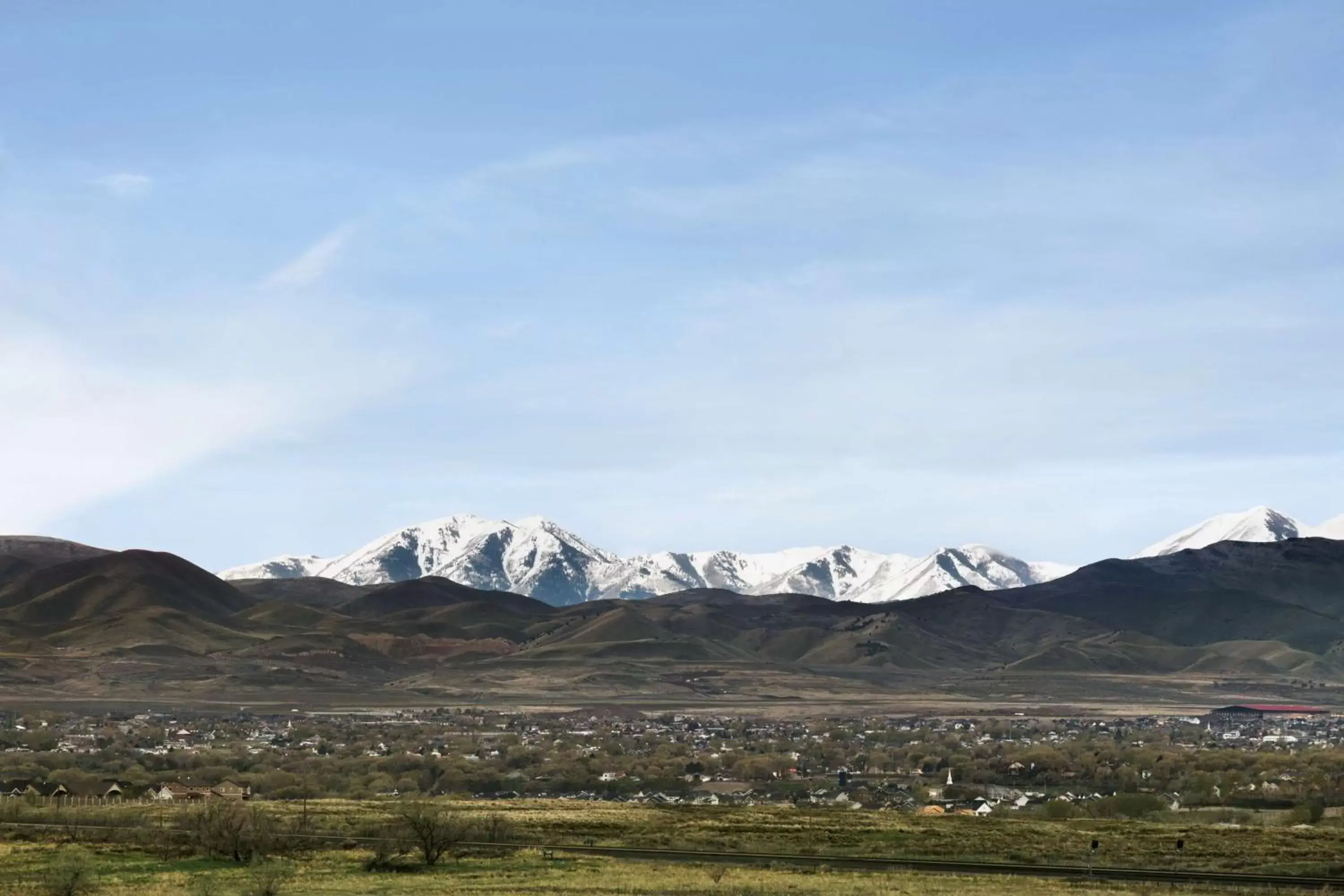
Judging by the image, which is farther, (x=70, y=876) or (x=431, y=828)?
(x=431, y=828)

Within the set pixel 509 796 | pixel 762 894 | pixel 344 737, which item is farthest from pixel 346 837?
pixel 344 737

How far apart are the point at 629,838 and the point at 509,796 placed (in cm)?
4186

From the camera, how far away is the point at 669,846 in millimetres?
70250

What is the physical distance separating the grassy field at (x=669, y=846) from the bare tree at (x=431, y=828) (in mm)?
1263

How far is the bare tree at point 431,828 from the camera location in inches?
2566

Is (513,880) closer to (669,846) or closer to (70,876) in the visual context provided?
(669,846)

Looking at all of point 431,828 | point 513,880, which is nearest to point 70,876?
point 513,880

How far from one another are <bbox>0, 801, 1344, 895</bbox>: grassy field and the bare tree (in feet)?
4.14

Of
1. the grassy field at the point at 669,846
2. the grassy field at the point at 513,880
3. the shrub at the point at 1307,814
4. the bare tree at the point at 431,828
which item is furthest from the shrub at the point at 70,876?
the shrub at the point at 1307,814

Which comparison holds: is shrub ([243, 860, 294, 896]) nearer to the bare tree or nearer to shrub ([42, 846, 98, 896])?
shrub ([42, 846, 98, 896])

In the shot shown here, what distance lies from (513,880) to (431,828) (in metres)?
9.62

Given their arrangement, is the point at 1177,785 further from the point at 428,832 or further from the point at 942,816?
the point at 428,832

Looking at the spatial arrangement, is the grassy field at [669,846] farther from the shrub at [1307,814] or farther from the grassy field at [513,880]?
the shrub at [1307,814]

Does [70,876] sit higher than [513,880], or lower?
higher
